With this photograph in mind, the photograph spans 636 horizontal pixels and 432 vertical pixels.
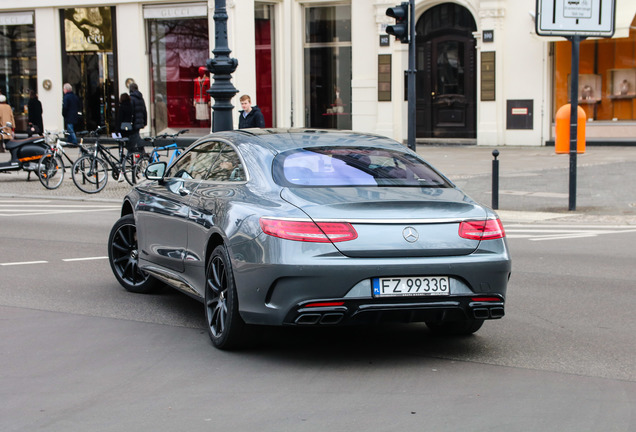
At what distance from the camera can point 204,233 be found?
681 cm

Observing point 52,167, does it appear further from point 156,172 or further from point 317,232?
point 317,232

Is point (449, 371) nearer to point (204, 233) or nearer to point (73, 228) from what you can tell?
point (204, 233)

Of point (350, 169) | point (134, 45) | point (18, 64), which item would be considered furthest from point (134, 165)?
point (18, 64)

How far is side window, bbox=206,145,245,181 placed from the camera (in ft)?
22.6

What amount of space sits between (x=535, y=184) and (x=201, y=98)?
552 inches

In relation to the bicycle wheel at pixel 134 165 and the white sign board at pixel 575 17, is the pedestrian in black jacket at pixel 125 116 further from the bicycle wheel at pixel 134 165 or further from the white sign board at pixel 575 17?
the white sign board at pixel 575 17

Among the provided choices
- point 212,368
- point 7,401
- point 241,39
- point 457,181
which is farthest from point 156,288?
point 241,39

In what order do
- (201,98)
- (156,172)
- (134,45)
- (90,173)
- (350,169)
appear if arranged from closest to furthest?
(350,169), (156,172), (90,173), (201,98), (134,45)

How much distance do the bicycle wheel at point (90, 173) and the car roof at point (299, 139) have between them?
38.1 feet

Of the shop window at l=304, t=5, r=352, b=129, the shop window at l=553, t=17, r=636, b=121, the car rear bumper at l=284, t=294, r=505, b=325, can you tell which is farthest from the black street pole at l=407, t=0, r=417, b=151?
the shop window at l=304, t=5, r=352, b=129

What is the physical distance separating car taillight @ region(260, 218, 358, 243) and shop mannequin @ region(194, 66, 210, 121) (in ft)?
79.8

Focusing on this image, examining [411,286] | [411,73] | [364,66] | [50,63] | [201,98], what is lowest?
[411,286]

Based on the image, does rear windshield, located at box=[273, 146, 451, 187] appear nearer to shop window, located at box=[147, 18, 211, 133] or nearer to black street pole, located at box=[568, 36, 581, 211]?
black street pole, located at box=[568, 36, 581, 211]

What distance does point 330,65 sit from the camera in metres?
30.2
